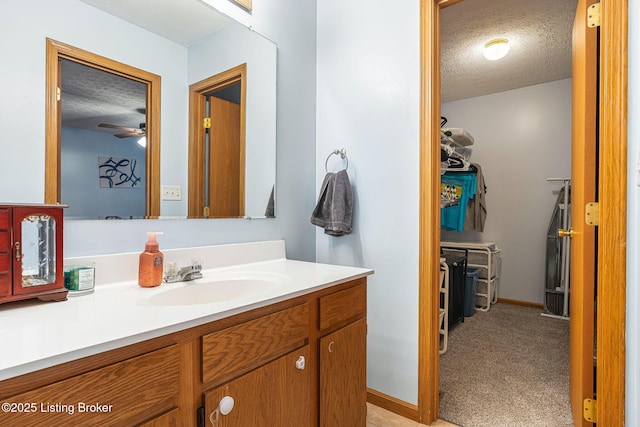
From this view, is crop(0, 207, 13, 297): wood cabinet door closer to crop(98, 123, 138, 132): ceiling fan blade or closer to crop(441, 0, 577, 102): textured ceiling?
crop(98, 123, 138, 132): ceiling fan blade

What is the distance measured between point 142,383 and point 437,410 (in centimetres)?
157

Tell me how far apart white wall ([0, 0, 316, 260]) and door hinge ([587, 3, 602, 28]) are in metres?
1.32

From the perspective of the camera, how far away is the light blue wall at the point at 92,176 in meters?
1.08

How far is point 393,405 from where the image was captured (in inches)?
69.1

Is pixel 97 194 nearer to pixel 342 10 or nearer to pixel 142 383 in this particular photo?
pixel 142 383

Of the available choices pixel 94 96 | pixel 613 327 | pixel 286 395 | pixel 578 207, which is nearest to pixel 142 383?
pixel 286 395

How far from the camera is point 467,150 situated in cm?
347

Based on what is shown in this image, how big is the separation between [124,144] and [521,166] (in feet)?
12.8

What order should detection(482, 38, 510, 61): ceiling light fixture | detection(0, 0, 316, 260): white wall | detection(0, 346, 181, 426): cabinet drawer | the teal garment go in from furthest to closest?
the teal garment < detection(482, 38, 510, 61): ceiling light fixture < detection(0, 0, 316, 260): white wall < detection(0, 346, 181, 426): cabinet drawer

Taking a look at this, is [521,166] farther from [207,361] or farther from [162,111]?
[207,361]

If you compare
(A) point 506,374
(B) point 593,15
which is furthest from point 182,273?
(A) point 506,374

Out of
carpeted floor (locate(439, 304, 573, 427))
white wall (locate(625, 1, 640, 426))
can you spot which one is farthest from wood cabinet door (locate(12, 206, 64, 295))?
carpeted floor (locate(439, 304, 573, 427))

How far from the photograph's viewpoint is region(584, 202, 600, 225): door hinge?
1.34m

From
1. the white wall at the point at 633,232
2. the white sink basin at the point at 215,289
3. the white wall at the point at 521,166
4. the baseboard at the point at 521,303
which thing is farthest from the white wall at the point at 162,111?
the baseboard at the point at 521,303
